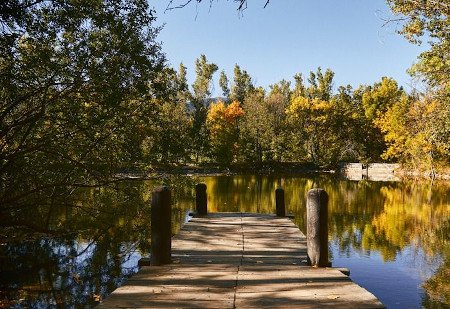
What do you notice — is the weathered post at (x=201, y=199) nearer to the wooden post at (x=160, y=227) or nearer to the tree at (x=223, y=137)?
the wooden post at (x=160, y=227)

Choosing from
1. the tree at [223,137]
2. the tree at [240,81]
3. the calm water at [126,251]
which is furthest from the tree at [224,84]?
the calm water at [126,251]

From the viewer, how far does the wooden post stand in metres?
6.92

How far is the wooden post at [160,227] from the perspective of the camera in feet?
22.7

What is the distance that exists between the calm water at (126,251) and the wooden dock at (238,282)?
3742 mm

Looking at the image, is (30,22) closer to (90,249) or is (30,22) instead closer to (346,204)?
(90,249)

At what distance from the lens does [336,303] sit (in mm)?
4684

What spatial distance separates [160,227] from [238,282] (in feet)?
6.08

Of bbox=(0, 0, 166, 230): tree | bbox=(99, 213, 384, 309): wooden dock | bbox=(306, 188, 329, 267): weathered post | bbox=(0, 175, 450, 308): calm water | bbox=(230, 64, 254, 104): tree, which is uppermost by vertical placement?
bbox=(230, 64, 254, 104): tree

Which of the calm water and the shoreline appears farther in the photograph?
the shoreline

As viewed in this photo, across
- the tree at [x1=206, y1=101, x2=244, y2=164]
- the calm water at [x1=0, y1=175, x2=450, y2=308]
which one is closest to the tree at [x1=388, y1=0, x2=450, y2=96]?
the calm water at [x1=0, y1=175, x2=450, y2=308]

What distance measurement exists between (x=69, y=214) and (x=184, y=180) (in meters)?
4.93

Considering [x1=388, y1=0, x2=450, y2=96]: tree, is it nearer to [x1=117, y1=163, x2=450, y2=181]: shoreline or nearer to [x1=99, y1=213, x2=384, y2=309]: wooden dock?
[x1=99, y1=213, x2=384, y2=309]: wooden dock

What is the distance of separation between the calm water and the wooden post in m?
4.11

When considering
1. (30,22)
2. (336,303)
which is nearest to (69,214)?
(30,22)
